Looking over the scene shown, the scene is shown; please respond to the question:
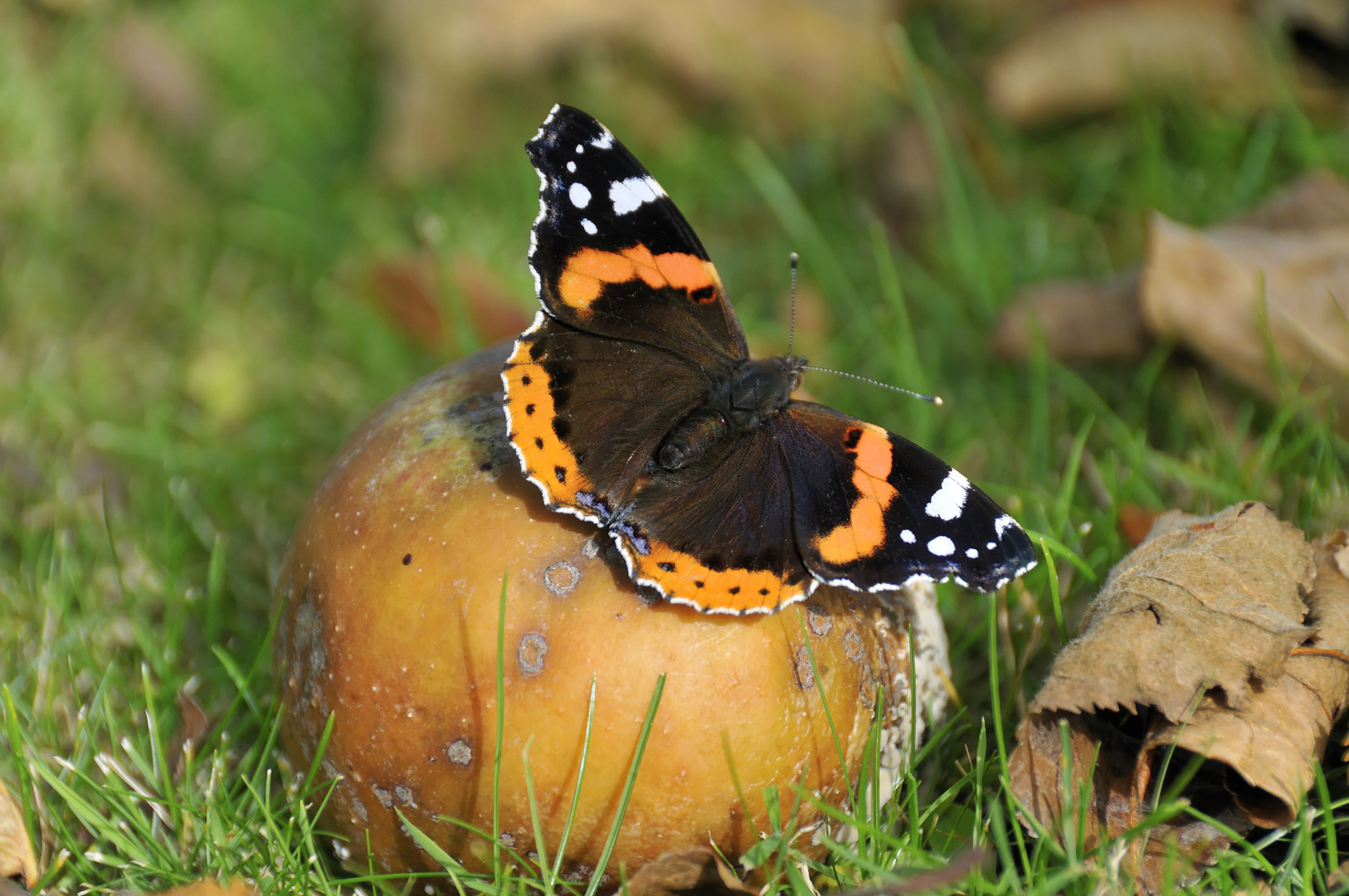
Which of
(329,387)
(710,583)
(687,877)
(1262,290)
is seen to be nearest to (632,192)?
(710,583)

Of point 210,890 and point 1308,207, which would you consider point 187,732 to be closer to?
point 210,890

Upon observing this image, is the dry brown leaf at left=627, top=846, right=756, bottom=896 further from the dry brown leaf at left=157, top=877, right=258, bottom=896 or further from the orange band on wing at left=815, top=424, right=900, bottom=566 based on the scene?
the dry brown leaf at left=157, top=877, right=258, bottom=896

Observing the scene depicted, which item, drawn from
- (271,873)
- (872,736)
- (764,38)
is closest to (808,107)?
(764,38)

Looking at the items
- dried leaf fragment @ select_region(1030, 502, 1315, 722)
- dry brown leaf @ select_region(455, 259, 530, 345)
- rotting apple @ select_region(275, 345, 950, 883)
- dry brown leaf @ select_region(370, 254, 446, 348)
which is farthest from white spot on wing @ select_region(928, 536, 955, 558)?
dry brown leaf @ select_region(370, 254, 446, 348)

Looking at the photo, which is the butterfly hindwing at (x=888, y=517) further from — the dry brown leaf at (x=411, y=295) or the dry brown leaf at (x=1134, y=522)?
the dry brown leaf at (x=411, y=295)

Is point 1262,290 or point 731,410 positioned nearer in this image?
point 731,410
